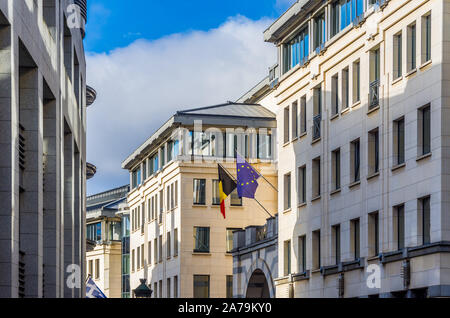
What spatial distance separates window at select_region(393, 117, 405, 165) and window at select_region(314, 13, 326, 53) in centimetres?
1036

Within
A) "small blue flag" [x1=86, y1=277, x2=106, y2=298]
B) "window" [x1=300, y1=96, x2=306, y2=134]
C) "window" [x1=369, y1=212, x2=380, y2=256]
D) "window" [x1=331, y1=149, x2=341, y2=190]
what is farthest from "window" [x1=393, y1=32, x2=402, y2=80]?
"small blue flag" [x1=86, y1=277, x2=106, y2=298]

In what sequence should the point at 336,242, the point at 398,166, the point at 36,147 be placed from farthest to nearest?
1. the point at 336,242
2. the point at 398,166
3. the point at 36,147

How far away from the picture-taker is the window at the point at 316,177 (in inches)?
2141

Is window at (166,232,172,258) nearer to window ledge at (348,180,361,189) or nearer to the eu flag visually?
the eu flag

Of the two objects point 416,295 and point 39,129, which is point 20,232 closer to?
point 39,129

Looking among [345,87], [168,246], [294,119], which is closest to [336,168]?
[345,87]

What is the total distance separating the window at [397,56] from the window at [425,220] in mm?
5797

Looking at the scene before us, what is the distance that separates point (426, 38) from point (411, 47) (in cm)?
169

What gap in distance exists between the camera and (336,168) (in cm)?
5200

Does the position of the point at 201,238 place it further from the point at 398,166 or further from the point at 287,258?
the point at 398,166

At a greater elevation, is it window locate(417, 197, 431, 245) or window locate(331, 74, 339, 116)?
window locate(331, 74, 339, 116)

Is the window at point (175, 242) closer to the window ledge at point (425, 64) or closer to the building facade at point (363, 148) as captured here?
the building facade at point (363, 148)

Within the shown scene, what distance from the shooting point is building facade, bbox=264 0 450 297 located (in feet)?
132

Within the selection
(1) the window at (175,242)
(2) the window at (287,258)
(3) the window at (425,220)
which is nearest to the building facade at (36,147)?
(3) the window at (425,220)
